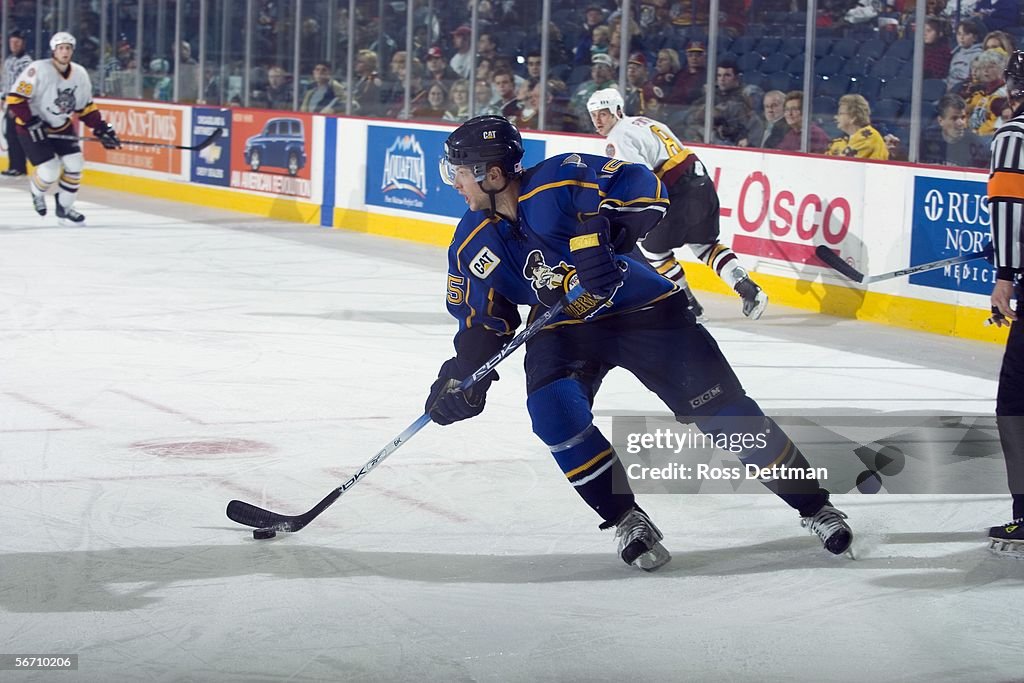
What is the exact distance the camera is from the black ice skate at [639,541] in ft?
11.4

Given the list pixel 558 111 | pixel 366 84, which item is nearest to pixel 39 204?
pixel 366 84

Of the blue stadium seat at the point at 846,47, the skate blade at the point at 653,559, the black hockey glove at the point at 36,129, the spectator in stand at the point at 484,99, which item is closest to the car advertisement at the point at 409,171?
the spectator in stand at the point at 484,99

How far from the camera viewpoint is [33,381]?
585 cm

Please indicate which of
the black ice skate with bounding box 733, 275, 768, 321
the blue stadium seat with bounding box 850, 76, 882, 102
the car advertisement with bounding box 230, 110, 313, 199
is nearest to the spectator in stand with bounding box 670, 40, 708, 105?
the blue stadium seat with bounding box 850, 76, 882, 102

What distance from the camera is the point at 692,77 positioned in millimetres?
9664

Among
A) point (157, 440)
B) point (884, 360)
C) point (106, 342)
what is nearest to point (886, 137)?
point (884, 360)

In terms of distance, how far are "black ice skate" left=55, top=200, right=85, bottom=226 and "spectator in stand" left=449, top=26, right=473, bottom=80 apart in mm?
3195

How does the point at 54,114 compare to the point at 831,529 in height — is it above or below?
above

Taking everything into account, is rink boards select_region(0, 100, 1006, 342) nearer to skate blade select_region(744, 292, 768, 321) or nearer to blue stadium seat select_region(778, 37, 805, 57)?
blue stadium seat select_region(778, 37, 805, 57)

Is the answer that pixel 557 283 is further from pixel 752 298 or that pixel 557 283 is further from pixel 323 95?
pixel 323 95

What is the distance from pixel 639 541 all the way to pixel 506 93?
26.9ft

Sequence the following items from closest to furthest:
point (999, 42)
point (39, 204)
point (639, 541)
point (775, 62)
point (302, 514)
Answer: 1. point (639, 541)
2. point (302, 514)
3. point (999, 42)
4. point (775, 62)
5. point (39, 204)

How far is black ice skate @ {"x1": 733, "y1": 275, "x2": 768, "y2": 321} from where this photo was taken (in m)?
7.40

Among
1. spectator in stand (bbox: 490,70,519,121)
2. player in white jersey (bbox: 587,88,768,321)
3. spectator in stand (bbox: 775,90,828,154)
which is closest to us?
player in white jersey (bbox: 587,88,768,321)
